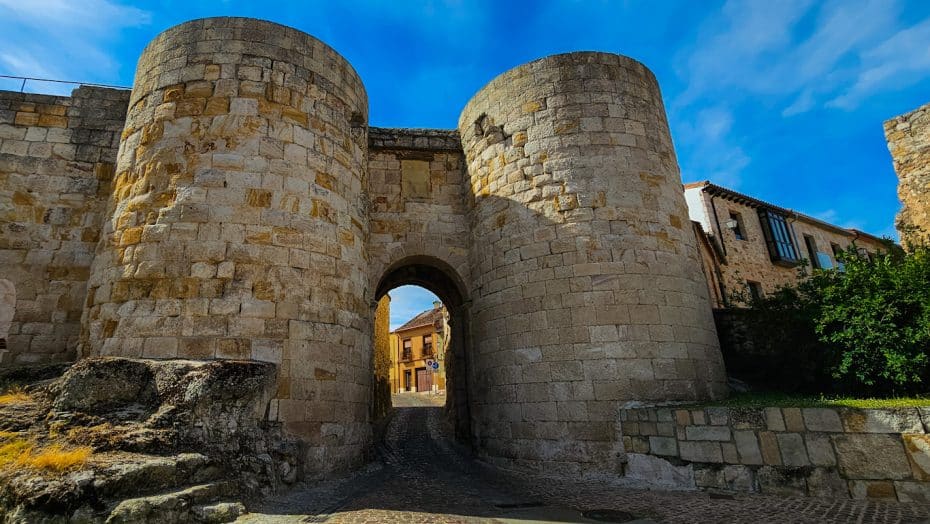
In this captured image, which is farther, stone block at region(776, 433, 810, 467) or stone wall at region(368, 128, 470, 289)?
stone wall at region(368, 128, 470, 289)

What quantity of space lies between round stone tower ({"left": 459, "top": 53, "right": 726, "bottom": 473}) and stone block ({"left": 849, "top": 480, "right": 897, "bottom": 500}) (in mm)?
2122

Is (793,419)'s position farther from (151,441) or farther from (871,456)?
(151,441)

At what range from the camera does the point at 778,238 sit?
17.8 m

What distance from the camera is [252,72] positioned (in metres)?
6.65

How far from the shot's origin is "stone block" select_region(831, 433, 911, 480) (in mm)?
4188

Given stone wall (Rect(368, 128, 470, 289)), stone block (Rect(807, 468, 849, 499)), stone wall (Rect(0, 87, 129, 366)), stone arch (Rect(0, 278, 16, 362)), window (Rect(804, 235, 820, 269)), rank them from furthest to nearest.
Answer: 1. window (Rect(804, 235, 820, 269))
2. stone wall (Rect(368, 128, 470, 289))
3. stone wall (Rect(0, 87, 129, 366))
4. stone arch (Rect(0, 278, 16, 362))
5. stone block (Rect(807, 468, 849, 499))

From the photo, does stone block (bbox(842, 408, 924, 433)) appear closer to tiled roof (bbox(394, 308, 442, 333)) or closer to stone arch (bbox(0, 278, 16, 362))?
stone arch (bbox(0, 278, 16, 362))

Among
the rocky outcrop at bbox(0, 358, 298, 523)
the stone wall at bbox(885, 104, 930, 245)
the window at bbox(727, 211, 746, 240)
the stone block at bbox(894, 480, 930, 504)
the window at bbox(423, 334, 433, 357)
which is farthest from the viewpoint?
the window at bbox(423, 334, 433, 357)

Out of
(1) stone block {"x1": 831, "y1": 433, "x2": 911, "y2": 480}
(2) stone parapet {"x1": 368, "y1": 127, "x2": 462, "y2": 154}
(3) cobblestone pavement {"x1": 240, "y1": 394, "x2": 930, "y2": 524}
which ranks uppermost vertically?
(2) stone parapet {"x1": 368, "y1": 127, "x2": 462, "y2": 154}

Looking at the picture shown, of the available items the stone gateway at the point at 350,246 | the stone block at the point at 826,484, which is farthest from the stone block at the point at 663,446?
the stone block at the point at 826,484

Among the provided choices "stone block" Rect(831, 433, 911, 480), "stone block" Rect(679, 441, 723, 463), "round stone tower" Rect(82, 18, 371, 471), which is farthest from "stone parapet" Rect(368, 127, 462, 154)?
"stone block" Rect(831, 433, 911, 480)

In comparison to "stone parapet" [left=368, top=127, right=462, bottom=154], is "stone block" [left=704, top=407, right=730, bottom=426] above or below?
below

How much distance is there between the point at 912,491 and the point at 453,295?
6968 millimetres

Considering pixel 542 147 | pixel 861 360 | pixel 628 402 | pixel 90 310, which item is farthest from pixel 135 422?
pixel 861 360
